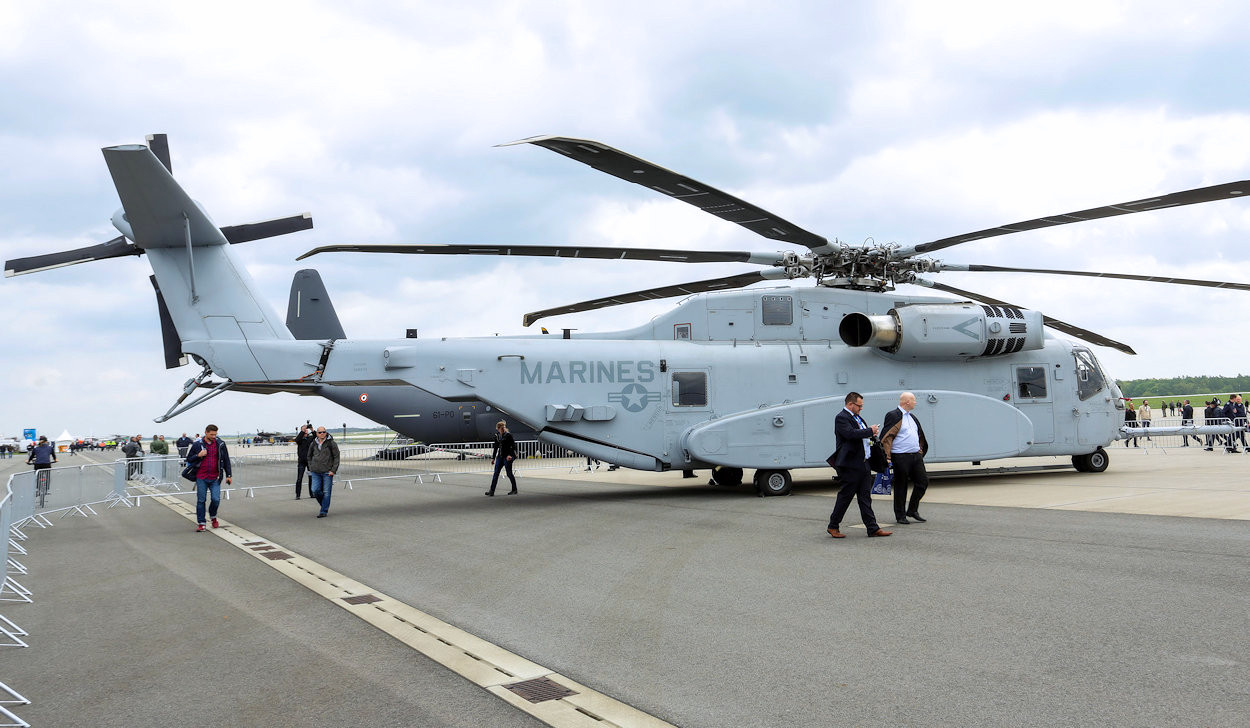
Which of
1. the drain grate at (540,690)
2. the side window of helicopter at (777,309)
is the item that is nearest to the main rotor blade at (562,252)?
the side window of helicopter at (777,309)

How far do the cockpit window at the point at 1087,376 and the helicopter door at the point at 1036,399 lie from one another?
77 centimetres

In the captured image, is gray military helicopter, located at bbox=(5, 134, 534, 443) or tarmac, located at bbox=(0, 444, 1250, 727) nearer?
tarmac, located at bbox=(0, 444, 1250, 727)

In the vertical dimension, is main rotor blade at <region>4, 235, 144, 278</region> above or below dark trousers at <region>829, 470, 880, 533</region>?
above

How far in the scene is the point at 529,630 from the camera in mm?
5324

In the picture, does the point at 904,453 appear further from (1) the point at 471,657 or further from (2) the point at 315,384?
(2) the point at 315,384

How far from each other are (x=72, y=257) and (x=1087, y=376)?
61.8ft

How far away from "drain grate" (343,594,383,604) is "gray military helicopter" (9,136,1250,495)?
6.28 m

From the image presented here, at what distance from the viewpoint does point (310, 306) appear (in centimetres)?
2655

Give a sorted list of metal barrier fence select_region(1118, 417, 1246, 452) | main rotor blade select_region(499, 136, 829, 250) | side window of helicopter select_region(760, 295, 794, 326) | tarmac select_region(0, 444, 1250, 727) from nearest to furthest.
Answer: tarmac select_region(0, 444, 1250, 727), main rotor blade select_region(499, 136, 829, 250), side window of helicopter select_region(760, 295, 794, 326), metal barrier fence select_region(1118, 417, 1246, 452)

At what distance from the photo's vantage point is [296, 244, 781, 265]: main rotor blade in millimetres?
11547

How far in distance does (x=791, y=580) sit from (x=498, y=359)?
8289mm

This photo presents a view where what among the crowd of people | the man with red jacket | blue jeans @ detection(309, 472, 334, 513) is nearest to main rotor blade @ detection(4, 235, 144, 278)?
the man with red jacket

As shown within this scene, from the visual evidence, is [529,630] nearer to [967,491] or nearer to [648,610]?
[648,610]

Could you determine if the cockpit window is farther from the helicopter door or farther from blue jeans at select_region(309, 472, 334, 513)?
blue jeans at select_region(309, 472, 334, 513)
